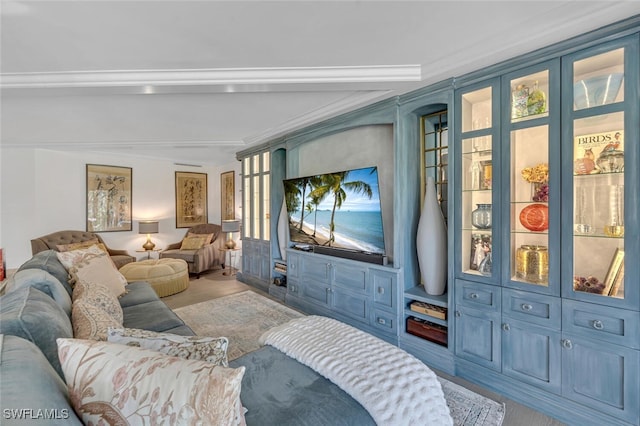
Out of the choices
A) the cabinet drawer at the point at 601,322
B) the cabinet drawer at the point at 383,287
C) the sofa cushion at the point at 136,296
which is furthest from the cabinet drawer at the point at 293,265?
the cabinet drawer at the point at 601,322

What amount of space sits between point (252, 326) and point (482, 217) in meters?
2.58

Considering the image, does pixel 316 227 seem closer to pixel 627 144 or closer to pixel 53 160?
pixel 627 144

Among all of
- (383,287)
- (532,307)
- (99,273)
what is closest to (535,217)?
(532,307)

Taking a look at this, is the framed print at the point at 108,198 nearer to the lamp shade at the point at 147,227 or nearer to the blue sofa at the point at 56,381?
the lamp shade at the point at 147,227

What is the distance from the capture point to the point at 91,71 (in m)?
2.25

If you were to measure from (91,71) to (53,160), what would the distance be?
4315 millimetres

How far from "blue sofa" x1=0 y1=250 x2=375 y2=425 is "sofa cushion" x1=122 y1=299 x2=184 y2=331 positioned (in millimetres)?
535

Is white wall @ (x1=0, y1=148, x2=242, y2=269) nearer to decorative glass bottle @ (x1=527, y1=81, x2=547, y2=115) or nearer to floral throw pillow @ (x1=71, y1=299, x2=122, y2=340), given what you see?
floral throw pillow @ (x1=71, y1=299, x2=122, y2=340)

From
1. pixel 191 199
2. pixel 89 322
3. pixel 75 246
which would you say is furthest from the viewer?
pixel 191 199

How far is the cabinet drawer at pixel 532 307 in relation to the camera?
182 cm

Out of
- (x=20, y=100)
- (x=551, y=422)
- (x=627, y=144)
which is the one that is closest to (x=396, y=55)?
(x=627, y=144)

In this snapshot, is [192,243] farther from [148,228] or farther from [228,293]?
[228,293]

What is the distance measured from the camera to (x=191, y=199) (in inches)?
273

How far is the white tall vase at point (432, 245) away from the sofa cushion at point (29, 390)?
2397 millimetres
